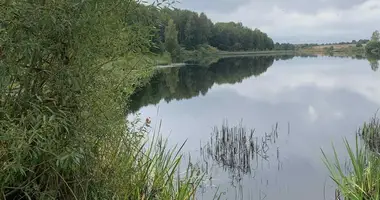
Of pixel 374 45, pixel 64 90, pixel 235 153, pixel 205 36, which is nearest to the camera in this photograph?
pixel 64 90

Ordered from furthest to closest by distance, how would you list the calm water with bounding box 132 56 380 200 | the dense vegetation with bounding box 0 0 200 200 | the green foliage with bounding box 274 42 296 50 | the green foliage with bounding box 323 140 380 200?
the green foliage with bounding box 274 42 296 50
the calm water with bounding box 132 56 380 200
the green foliage with bounding box 323 140 380 200
the dense vegetation with bounding box 0 0 200 200

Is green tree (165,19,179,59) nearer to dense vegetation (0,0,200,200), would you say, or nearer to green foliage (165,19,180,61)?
green foliage (165,19,180,61)

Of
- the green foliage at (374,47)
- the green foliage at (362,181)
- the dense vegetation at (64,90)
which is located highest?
the dense vegetation at (64,90)

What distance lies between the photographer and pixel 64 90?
259cm

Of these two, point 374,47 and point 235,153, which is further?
point 374,47

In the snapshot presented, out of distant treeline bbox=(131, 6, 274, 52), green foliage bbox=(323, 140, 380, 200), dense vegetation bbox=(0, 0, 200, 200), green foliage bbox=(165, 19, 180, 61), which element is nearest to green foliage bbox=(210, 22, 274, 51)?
distant treeline bbox=(131, 6, 274, 52)

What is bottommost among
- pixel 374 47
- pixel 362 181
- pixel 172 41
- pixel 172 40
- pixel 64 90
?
pixel 374 47

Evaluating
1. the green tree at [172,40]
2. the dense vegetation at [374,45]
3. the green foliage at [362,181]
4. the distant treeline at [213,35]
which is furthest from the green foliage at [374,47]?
the green foliage at [362,181]

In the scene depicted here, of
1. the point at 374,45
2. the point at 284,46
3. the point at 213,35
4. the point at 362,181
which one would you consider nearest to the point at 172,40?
the point at 213,35

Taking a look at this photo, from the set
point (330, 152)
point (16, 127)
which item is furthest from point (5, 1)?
point (330, 152)

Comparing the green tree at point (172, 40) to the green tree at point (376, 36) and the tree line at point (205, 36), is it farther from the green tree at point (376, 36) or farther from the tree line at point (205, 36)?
the green tree at point (376, 36)

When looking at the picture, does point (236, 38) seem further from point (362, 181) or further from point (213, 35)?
point (362, 181)

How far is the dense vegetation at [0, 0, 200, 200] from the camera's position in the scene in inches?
91.9

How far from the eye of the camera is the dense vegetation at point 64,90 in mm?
2334
